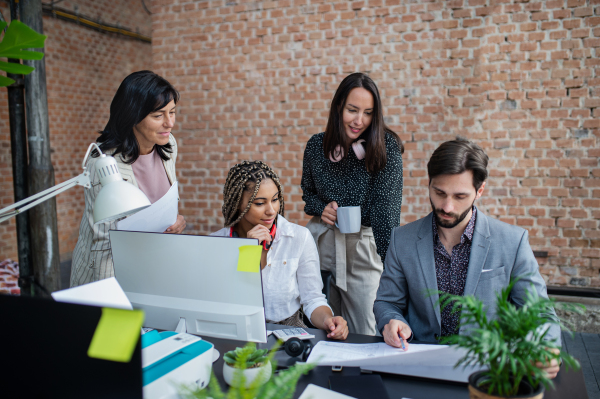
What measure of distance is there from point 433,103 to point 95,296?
9.85 feet

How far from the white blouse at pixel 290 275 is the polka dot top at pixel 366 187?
368mm

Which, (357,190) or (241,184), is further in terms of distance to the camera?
(357,190)

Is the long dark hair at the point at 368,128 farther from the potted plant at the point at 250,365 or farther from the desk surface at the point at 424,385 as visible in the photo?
the potted plant at the point at 250,365

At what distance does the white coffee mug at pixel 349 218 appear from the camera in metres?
1.94

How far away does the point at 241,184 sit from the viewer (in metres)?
1.88

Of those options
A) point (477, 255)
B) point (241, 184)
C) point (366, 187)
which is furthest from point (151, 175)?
point (477, 255)

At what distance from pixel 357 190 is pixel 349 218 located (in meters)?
0.24

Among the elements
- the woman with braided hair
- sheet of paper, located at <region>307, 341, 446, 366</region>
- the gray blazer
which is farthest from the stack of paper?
the woman with braided hair

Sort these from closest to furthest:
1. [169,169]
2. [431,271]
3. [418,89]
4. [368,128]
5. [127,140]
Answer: [431,271] < [127,140] < [169,169] < [368,128] < [418,89]

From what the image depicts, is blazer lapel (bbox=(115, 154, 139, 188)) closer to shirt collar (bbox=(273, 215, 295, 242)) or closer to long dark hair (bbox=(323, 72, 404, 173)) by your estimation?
shirt collar (bbox=(273, 215, 295, 242))

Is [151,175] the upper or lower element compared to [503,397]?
upper

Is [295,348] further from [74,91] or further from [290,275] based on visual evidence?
[74,91]

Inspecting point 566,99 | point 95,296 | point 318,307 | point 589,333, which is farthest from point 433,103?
point 95,296

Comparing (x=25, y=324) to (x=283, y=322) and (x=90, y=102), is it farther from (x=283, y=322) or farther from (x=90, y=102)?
(x=90, y=102)
